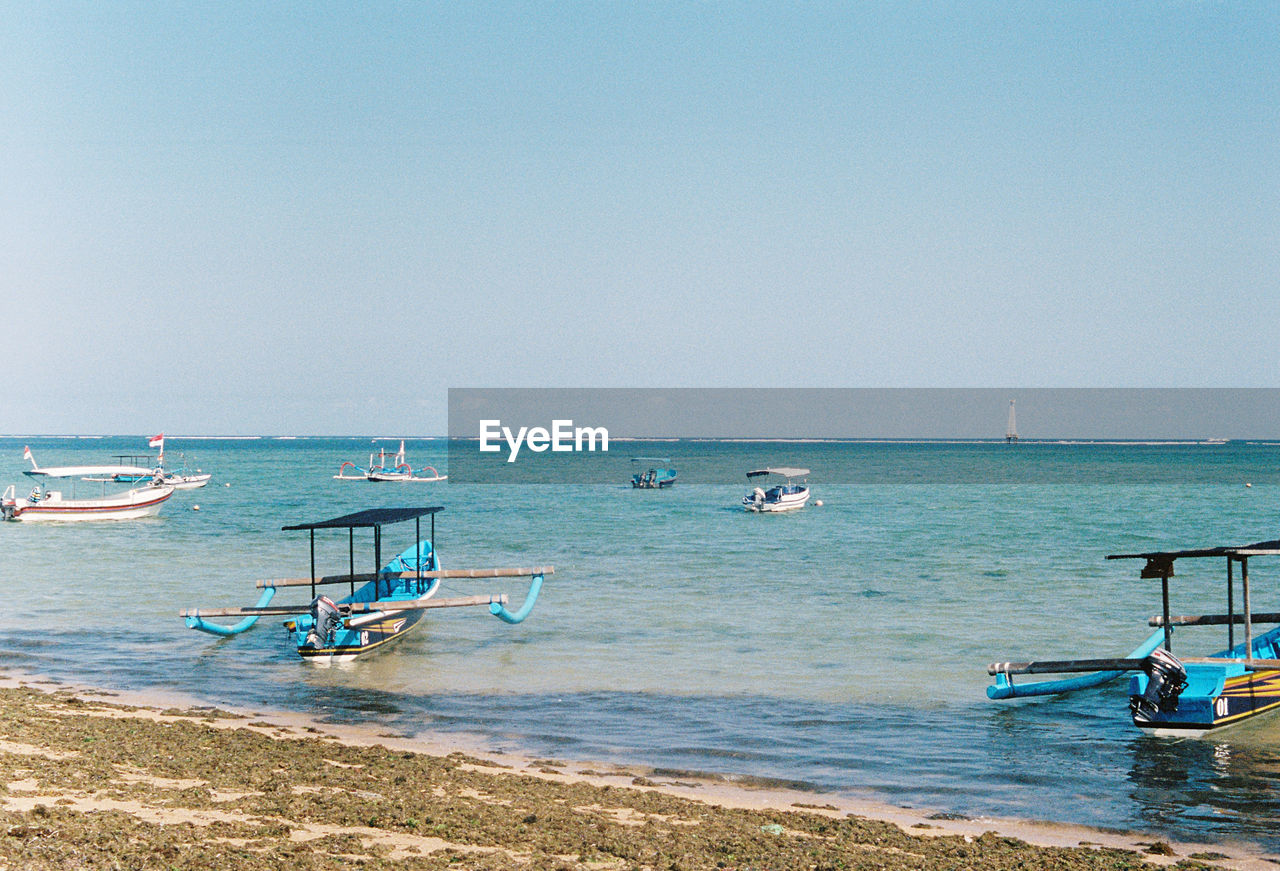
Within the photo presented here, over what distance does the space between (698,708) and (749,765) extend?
341 centimetres

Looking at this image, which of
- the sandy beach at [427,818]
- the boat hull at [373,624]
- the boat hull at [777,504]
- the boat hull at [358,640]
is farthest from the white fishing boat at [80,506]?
the sandy beach at [427,818]

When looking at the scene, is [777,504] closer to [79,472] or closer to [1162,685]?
[79,472]

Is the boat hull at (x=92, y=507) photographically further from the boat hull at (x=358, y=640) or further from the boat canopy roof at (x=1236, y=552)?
the boat canopy roof at (x=1236, y=552)

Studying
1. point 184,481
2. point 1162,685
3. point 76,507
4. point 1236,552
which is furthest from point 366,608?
point 184,481

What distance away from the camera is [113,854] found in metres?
8.39

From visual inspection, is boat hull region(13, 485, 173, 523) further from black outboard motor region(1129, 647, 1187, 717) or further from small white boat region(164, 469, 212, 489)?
black outboard motor region(1129, 647, 1187, 717)

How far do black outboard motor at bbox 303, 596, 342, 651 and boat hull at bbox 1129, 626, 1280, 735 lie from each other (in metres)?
13.7

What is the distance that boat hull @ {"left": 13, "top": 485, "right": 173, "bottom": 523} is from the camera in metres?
53.9

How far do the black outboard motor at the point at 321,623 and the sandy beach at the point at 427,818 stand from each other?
20.5ft

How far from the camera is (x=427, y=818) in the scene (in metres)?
10.3

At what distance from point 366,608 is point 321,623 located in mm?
1724

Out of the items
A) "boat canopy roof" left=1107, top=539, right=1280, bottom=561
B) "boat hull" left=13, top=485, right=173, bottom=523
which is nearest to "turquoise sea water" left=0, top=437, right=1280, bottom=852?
"boat hull" left=13, top=485, right=173, bottom=523

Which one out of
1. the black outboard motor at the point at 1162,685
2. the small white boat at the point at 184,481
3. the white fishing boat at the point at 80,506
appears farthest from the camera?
the small white boat at the point at 184,481

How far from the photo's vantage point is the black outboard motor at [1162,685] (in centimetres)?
1513
